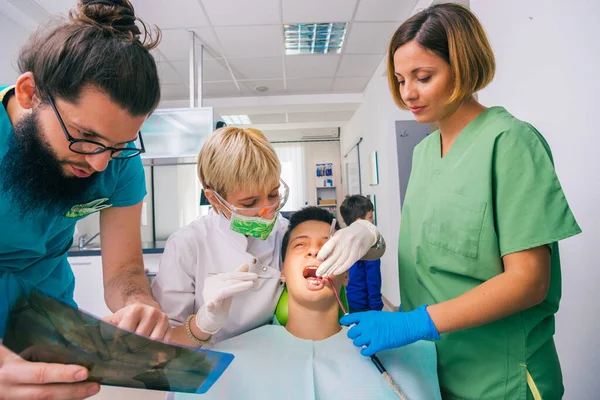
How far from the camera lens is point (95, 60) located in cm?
81

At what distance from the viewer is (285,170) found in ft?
28.0

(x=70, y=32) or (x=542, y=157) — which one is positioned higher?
(x=70, y=32)

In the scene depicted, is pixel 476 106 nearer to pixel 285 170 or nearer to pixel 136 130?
pixel 136 130

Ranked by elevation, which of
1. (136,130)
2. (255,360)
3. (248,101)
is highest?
(248,101)

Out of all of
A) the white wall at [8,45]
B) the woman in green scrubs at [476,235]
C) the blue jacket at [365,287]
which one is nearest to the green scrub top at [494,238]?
the woman in green scrubs at [476,235]

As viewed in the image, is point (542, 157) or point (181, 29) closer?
point (542, 157)

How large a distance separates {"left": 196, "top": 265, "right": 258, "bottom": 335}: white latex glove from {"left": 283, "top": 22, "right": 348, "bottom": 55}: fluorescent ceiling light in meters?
3.20

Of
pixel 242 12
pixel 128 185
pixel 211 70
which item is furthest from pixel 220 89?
pixel 128 185

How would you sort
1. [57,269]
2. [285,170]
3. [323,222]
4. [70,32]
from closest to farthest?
[70,32], [57,269], [323,222], [285,170]

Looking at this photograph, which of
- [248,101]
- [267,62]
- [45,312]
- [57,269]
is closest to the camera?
[45,312]

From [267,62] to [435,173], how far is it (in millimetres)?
3698

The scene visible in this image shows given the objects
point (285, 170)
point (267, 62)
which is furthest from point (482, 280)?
point (285, 170)

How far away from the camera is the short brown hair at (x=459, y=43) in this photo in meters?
0.93

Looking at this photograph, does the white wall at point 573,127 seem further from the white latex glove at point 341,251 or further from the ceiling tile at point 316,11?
the ceiling tile at point 316,11
